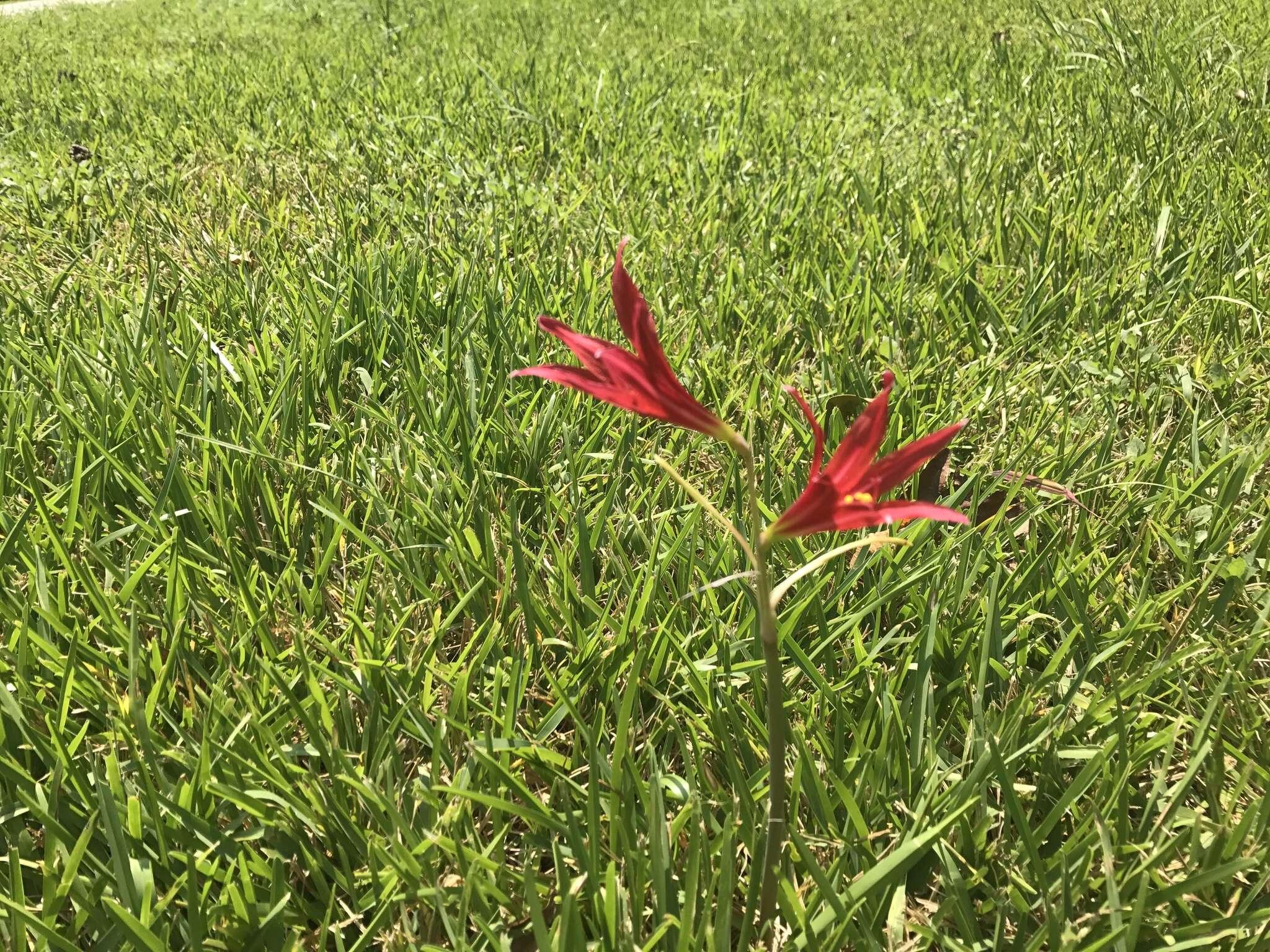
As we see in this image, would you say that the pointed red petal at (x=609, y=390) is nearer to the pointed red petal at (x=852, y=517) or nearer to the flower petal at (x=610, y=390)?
the flower petal at (x=610, y=390)

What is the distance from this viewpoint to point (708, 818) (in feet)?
2.87

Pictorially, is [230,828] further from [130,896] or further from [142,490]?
[142,490]

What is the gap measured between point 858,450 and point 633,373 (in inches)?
6.1

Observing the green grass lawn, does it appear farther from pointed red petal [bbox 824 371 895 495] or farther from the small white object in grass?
pointed red petal [bbox 824 371 895 495]

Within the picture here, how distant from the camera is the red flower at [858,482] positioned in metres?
0.55

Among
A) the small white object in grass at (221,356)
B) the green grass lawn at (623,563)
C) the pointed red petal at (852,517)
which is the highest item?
the pointed red petal at (852,517)

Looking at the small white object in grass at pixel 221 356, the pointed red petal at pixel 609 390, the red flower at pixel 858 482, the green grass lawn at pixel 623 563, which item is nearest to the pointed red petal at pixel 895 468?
the red flower at pixel 858 482

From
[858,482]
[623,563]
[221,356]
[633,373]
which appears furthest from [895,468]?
[221,356]

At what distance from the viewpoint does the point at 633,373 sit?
55 cm

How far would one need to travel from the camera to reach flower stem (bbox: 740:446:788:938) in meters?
0.58

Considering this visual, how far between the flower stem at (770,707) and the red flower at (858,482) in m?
0.03

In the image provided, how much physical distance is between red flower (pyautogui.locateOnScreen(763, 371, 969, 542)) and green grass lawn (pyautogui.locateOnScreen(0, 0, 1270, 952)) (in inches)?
14.8

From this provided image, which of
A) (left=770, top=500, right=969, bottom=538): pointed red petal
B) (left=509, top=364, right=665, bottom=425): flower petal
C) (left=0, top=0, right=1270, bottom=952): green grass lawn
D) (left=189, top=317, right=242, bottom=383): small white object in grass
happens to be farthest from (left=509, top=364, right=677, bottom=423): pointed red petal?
(left=189, top=317, right=242, bottom=383): small white object in grass

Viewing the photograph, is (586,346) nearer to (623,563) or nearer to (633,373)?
(633,373)
